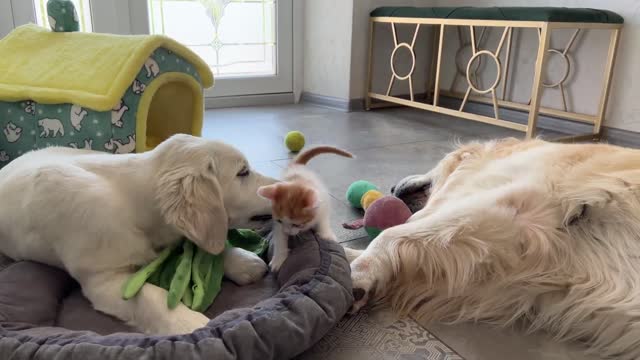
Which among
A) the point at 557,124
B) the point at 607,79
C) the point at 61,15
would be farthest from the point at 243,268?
the point at 557,124

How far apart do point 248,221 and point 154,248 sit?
0.69 feet

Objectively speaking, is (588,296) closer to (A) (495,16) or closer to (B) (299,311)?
(B) (299,311)

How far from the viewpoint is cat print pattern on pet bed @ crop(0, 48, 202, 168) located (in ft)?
5.42

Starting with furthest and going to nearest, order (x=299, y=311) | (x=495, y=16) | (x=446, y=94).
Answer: (x=446, y=94), (x=495, y=16), (x=299, y=311)

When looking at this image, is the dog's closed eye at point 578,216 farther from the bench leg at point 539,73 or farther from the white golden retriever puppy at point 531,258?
the bench leg at point 539,73

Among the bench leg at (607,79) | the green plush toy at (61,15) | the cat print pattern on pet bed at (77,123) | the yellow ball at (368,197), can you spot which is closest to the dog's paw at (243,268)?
the yellow ball at (368,197)

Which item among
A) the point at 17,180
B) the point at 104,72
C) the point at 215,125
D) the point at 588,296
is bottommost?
the point at 215,125

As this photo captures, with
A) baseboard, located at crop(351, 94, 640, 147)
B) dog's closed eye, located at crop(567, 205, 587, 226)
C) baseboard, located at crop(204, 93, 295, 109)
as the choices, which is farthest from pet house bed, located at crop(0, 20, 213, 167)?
baseboard, located at crop(351, 94, 640, 147)

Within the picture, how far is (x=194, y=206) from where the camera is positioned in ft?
3.51

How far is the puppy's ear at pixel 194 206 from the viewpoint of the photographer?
3.50 ft

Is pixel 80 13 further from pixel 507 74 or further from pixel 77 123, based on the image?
pixel 507 74

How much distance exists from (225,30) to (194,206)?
2883mm

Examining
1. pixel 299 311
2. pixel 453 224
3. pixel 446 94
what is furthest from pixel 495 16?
pixel 299 311

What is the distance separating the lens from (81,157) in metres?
1.25
